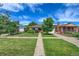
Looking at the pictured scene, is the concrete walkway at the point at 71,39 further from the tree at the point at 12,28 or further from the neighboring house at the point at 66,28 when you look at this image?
the tree at the point at 12,28

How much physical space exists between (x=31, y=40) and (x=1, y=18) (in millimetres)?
540

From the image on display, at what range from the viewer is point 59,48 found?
298 cm

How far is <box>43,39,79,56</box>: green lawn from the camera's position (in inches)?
116

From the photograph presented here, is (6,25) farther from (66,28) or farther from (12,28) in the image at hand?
(66,28)

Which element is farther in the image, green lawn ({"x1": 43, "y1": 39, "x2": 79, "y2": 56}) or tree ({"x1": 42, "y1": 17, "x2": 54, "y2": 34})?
tree ({"x1": 42, "y1": 17, "x2": 54, "y2": 34})

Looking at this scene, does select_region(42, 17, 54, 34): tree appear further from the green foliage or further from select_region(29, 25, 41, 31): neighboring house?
the green foliage

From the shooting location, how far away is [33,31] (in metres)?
Result: 3.10

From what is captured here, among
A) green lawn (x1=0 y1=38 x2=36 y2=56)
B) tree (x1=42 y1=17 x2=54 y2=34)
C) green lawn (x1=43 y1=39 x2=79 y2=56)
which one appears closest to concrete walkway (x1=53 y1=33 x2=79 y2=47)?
green lawn (x1=43 y1=39 x2=79 y2=56)

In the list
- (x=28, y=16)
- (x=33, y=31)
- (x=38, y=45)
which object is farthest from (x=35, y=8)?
(x=38, y=45)

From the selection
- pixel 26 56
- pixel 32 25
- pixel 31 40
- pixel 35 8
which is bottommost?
pixel 26 56

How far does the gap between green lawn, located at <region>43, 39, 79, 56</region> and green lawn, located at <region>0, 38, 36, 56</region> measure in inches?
8.0

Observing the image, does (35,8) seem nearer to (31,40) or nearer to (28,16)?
(28,16)

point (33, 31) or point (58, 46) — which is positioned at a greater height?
point (33, 31)

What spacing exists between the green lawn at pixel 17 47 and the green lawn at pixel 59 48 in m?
0.20
